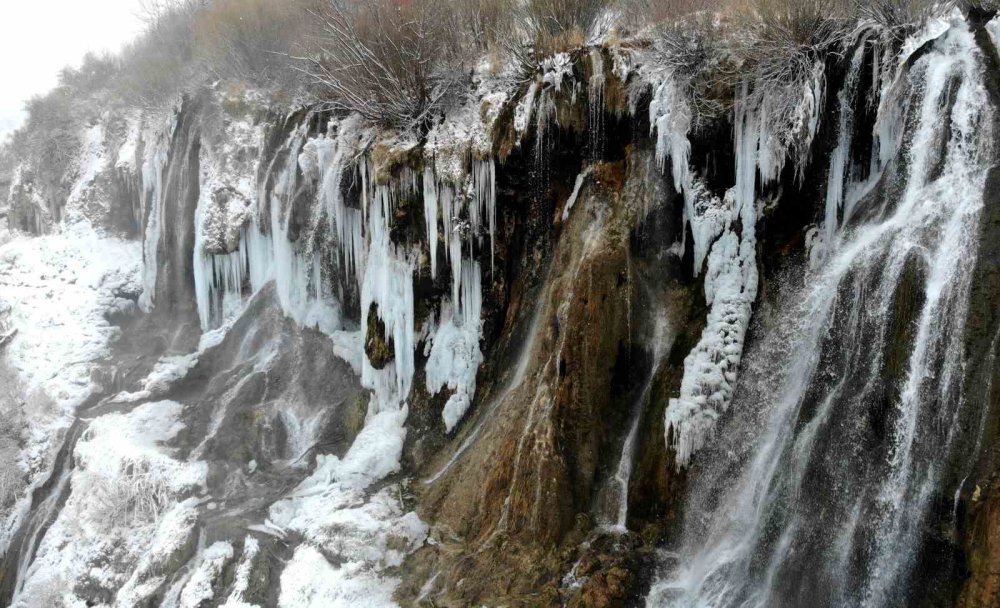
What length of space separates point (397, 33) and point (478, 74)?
5.92ft

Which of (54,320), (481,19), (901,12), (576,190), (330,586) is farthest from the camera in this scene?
(54,320)

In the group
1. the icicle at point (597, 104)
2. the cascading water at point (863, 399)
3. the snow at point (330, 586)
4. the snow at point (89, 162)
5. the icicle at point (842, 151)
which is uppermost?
the snow at point (89, 162)

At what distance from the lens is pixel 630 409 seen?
8.99m

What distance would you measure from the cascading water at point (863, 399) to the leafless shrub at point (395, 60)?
25.6 ft

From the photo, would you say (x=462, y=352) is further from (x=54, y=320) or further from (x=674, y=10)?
(x=54, y=320)

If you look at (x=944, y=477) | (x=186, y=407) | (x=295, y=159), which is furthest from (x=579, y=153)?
(x=186, y=407)

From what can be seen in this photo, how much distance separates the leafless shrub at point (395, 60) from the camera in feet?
38.7

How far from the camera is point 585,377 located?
8.91m

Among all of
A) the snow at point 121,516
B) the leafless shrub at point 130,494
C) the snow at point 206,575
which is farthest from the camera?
the leafless shrub at point 130,494

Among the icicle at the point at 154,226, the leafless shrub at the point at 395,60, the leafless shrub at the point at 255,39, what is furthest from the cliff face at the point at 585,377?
the leafless shrub at the point at 255,39

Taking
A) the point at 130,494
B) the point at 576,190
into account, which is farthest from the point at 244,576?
the point at 576,190

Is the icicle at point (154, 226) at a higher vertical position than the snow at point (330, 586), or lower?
higher

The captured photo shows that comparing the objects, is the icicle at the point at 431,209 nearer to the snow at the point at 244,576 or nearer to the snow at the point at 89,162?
the snow at the point at 244,576

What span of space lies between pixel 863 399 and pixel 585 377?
3.59 m
